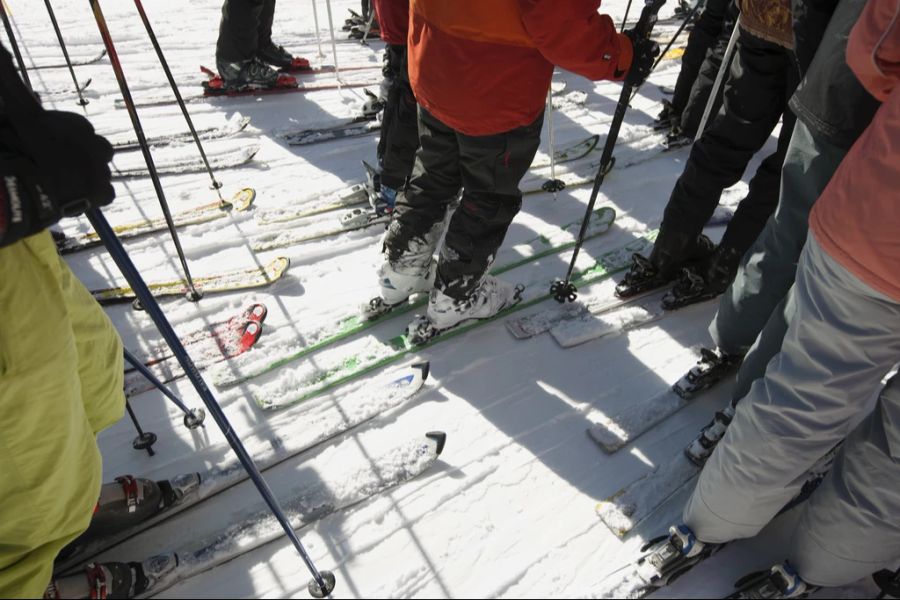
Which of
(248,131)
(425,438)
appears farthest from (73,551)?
(248,131)

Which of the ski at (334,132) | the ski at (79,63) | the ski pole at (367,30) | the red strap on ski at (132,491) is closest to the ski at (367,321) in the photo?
the red strap on ski at (132,491)

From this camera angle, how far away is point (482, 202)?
2.31 meters

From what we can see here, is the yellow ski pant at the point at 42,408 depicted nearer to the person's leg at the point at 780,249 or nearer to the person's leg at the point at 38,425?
the person's leg at the point at 38,425

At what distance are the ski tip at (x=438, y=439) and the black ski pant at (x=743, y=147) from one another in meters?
1.59

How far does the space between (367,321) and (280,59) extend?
3.59 meters

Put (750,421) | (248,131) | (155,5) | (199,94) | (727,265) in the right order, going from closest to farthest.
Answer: (750,421)
(727,265)
(248,131)
(199,94)
(155,5)

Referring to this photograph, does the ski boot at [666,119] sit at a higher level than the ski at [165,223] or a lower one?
higher

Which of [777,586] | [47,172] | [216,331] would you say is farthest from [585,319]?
[47,172]

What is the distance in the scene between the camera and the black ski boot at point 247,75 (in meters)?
4.68

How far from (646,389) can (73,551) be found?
2.32 meters

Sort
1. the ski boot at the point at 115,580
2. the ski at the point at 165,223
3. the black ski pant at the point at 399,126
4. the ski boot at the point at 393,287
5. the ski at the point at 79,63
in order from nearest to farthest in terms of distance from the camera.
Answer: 1. the ski boot at the point at 115,580
2. the ski boot at the point at 393,287
3. the black ski pant at the point at 399,126
4. the ski at the point at 165,223
5. the ski at the point at 79,63

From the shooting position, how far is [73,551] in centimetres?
183

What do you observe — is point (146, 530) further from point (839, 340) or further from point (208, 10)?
point (208, 10)

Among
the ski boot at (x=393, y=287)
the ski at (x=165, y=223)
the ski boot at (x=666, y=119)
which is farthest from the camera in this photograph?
the ski boot at (x=666, y=119)
